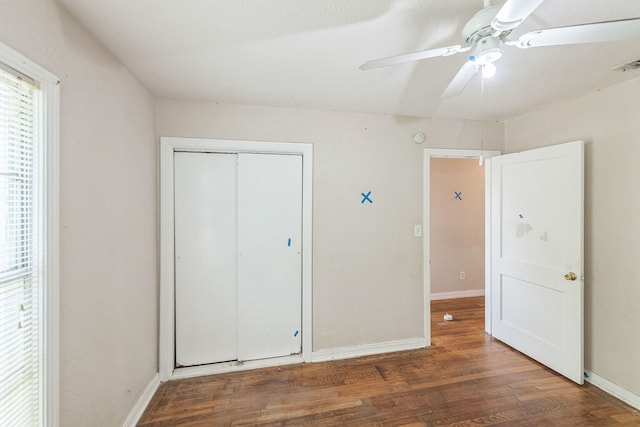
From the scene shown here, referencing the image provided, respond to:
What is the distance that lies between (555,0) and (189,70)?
193 centimetres

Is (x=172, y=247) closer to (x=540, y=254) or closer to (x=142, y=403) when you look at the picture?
(x=142, y=403)

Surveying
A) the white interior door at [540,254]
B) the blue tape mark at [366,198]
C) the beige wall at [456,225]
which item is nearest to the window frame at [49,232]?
the blue tape mark at [366,198]

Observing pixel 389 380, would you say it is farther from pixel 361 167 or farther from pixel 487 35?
pixel 487 35

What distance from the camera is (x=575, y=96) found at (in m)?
2.16

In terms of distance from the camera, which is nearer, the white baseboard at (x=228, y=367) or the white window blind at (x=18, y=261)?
the white window blind at (x=18, y=261)

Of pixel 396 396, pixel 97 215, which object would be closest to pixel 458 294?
pixel 396 396

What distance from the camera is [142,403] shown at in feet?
6.08

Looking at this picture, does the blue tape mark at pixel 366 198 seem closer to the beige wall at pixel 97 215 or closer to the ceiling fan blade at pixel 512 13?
the ceiling fan blade at pixel 512 13

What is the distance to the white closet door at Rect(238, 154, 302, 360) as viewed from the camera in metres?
2.34

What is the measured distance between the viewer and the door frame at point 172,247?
216 centimetres

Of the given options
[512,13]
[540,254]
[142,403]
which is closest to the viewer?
[512,13]

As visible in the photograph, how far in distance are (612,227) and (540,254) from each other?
1.65ft

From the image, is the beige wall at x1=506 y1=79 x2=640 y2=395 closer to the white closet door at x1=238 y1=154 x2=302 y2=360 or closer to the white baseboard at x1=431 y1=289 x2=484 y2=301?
the white baseboard at x1=431 y1=289 x2=484 y2=301

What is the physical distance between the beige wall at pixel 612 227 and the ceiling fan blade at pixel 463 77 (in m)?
1.53
